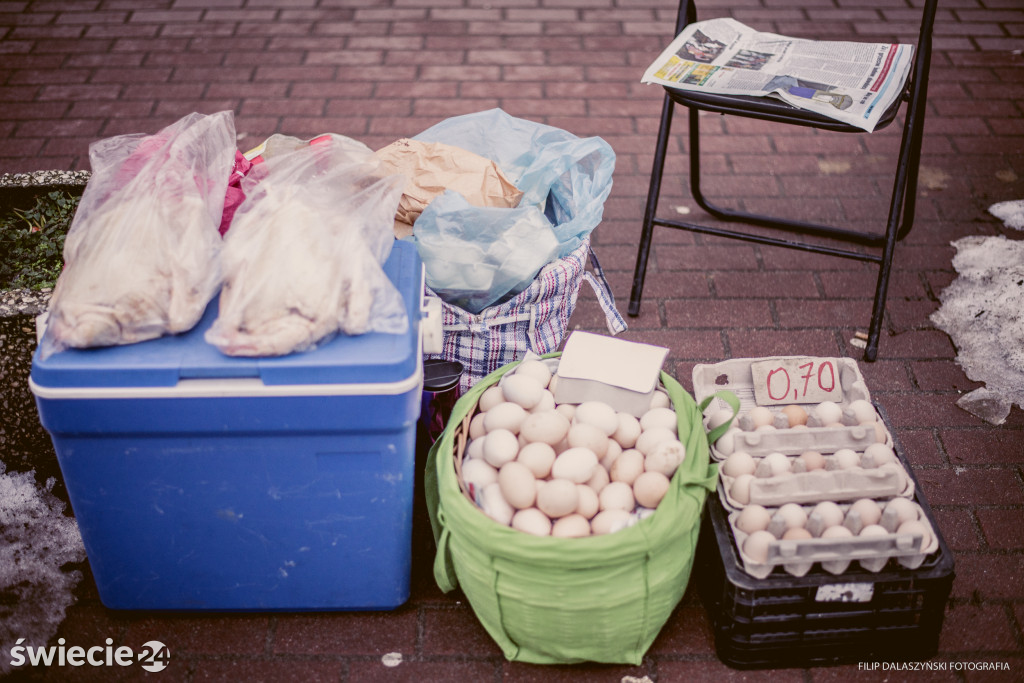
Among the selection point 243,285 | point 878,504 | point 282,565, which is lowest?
point 282,565

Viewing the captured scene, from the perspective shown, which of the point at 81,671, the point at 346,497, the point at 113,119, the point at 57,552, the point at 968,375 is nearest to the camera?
the point at 346,497

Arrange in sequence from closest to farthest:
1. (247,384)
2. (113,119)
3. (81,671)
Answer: (247,384) < (81,671) < (113,119)

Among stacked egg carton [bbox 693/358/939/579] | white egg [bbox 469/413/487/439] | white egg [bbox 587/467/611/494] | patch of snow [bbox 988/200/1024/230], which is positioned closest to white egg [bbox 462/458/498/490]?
white egg [bbox 469/413/487/439]

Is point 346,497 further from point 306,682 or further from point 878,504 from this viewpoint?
point 878,504

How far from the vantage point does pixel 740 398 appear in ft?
7.46

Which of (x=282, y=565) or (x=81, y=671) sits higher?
(x=282, y=565)

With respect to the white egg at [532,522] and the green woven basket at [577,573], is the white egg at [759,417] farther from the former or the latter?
the white egg at [532,522]

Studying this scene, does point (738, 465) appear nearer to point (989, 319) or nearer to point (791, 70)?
point (791, 70)

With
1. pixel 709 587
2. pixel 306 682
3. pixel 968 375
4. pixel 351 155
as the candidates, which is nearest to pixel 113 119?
pixel 351 155

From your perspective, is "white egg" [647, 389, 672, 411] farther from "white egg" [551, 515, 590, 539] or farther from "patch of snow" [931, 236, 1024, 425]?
"patch of snow" [931, 236, 1024, 425]

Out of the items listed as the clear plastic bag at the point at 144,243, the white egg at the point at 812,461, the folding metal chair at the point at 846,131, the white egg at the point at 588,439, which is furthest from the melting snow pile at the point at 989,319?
the clear plastic bag at the point at 144,243

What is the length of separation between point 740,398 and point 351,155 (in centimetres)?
122

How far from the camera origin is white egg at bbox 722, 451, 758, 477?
1965 mm

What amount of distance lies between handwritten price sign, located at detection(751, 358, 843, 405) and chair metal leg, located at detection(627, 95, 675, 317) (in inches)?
32.0
